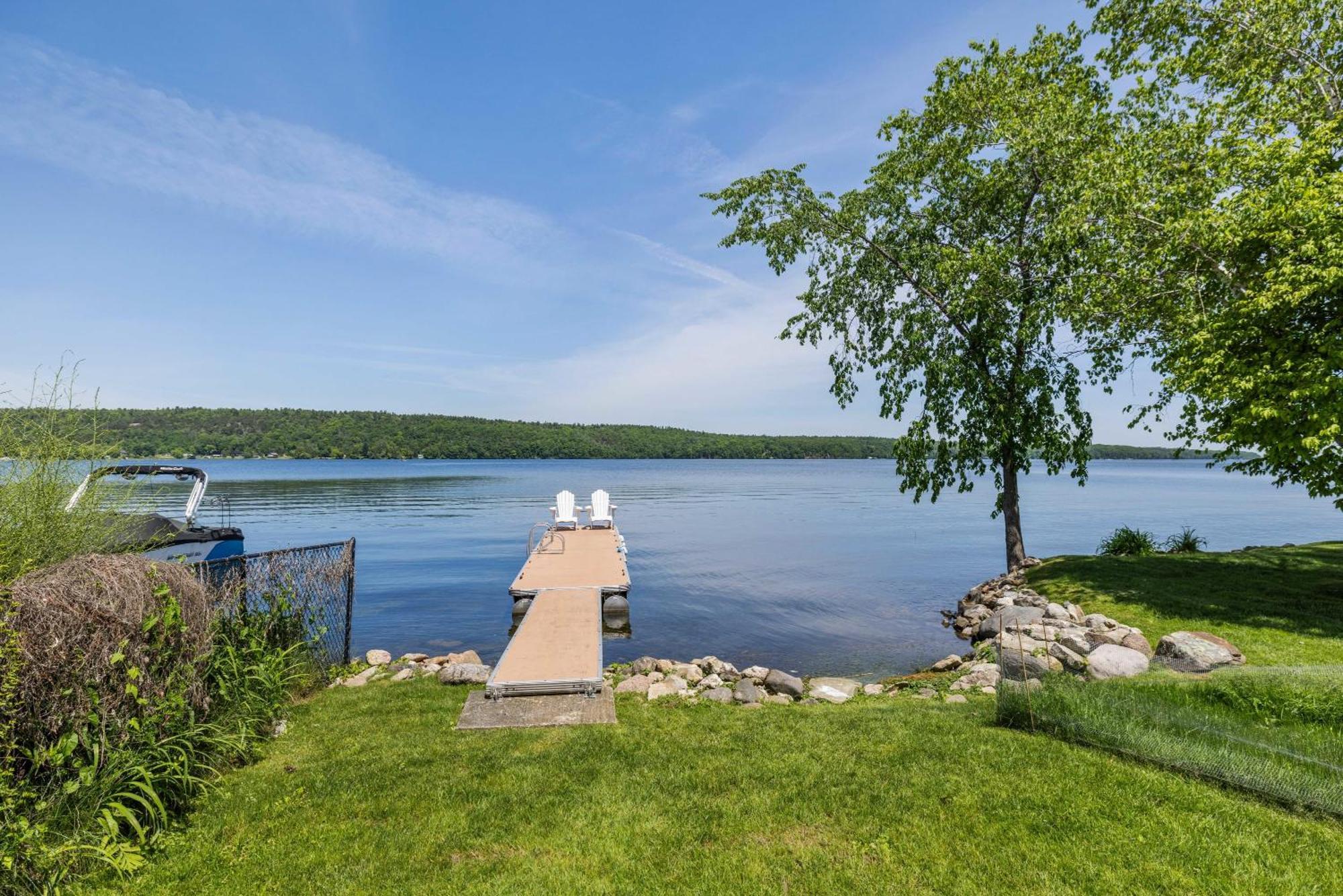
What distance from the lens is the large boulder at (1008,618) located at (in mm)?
11547

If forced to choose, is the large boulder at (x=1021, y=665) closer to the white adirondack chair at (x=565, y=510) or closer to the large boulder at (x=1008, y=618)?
the large boulder at (x=1008, y=618)

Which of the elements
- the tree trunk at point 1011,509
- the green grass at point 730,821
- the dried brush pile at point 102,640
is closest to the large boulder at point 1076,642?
the green grass at point 730,821

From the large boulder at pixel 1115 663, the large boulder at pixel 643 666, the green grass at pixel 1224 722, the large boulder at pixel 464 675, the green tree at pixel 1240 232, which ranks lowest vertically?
the large boulder at pixel 643 666

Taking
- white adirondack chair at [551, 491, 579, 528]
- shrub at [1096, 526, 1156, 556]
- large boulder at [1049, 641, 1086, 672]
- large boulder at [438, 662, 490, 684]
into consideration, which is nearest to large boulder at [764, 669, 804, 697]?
large boulder at [1049, 641, 1086, 672]

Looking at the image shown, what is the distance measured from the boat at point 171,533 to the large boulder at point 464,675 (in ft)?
11.1

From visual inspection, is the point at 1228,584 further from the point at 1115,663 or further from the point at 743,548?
the point at 743,548

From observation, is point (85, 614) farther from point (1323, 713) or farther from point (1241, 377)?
point (1241, 377)

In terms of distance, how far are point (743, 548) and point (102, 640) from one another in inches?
956

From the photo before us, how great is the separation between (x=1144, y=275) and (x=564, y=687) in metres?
12.6

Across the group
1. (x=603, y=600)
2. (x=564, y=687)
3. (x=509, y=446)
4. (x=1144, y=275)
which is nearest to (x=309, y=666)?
(x=564, y=687)

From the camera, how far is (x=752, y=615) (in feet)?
51.9

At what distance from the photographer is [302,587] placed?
7914 mm

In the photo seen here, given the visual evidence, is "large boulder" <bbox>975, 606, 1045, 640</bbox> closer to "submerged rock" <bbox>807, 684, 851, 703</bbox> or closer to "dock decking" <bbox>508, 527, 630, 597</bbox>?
Answer: "submerged rock" <bbox>807, 684, 851, 703</bbox>

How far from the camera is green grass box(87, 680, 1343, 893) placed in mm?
3887
